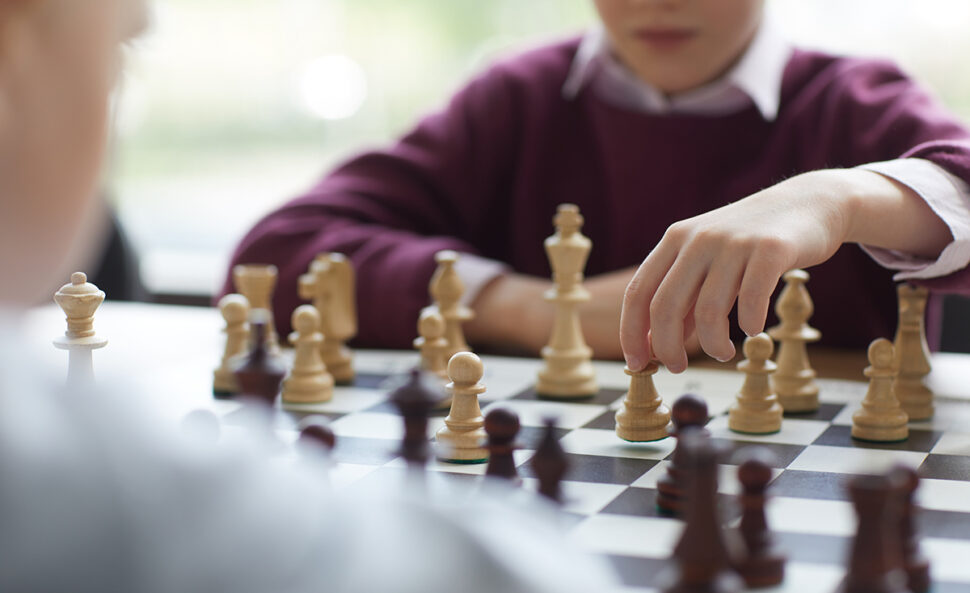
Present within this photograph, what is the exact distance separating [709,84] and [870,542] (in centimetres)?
133

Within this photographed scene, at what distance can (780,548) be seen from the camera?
761 millimetres

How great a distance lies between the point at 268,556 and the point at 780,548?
427mm

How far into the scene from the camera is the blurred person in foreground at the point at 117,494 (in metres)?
0.44

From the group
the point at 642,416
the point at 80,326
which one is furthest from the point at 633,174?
the point at 80,326

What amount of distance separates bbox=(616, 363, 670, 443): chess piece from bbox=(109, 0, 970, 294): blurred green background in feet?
8.26

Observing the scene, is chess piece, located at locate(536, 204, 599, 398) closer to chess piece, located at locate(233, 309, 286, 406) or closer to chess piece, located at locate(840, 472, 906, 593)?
chess piece, located at locate(233, 309, 286, 406)

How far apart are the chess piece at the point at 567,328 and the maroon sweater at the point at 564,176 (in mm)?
325

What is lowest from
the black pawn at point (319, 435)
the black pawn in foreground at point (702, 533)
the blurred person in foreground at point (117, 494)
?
the black pawn at point (319, 435)

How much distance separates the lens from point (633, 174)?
1953 mm

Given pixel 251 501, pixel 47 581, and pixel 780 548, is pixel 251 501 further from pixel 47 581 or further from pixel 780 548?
pixel 780 548

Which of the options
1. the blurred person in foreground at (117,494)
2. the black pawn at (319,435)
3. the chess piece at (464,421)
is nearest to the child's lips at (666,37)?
the chess piece at (464,421)

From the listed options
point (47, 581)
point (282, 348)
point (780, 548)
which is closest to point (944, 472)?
point (780, 548)

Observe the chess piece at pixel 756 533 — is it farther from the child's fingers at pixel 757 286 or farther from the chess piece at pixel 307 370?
the chess piece at pixel 307 370

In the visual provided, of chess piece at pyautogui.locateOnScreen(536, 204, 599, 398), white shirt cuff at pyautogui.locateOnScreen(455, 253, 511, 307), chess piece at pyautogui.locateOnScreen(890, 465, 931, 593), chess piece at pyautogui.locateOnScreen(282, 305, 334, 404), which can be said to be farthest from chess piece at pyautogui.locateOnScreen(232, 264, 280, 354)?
chess piece at pyautogui.locateOnScreen(890, 465, 931, 593)
